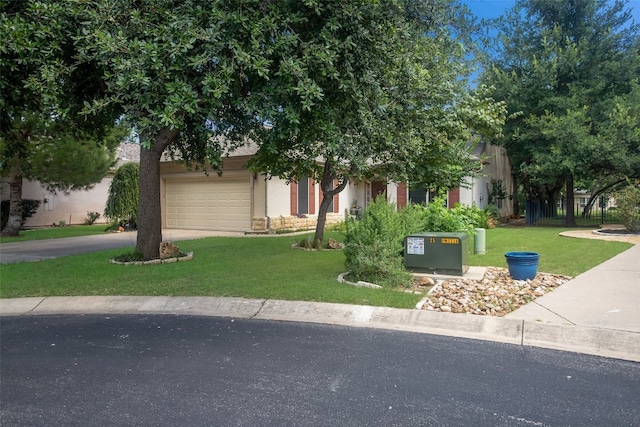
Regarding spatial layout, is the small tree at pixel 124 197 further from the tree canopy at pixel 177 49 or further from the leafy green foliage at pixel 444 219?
the tree canopy at pixel 177 49

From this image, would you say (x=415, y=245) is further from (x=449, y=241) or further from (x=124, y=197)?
(x=124, y=197)

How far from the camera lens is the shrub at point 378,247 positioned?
7344 mm

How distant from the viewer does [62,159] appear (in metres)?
15.9

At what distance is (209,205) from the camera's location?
19.4 m

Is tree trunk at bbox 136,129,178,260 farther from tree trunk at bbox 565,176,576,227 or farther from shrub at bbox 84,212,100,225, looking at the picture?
tree trunk at bbox 565,176,576,227

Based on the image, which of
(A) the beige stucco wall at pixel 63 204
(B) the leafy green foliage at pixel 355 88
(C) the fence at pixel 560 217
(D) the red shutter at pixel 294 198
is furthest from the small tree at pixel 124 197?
(C) the fence at pixel 560 217

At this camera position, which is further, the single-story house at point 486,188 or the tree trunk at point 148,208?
the single-story house at point 486,188

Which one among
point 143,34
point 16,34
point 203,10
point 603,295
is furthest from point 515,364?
point 16,34


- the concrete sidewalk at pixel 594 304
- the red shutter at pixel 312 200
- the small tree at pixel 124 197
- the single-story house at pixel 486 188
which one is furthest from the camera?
the single-story house at pixel 486 188

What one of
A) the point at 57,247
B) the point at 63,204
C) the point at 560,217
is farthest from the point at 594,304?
the point at 560,217

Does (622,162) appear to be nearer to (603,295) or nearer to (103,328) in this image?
(603,295)

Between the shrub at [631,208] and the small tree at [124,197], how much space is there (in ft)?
62.0

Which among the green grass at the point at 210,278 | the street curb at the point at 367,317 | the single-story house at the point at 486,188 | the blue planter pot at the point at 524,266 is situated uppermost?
the single-story house at the point at 486,188

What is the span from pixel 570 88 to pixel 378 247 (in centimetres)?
1747
